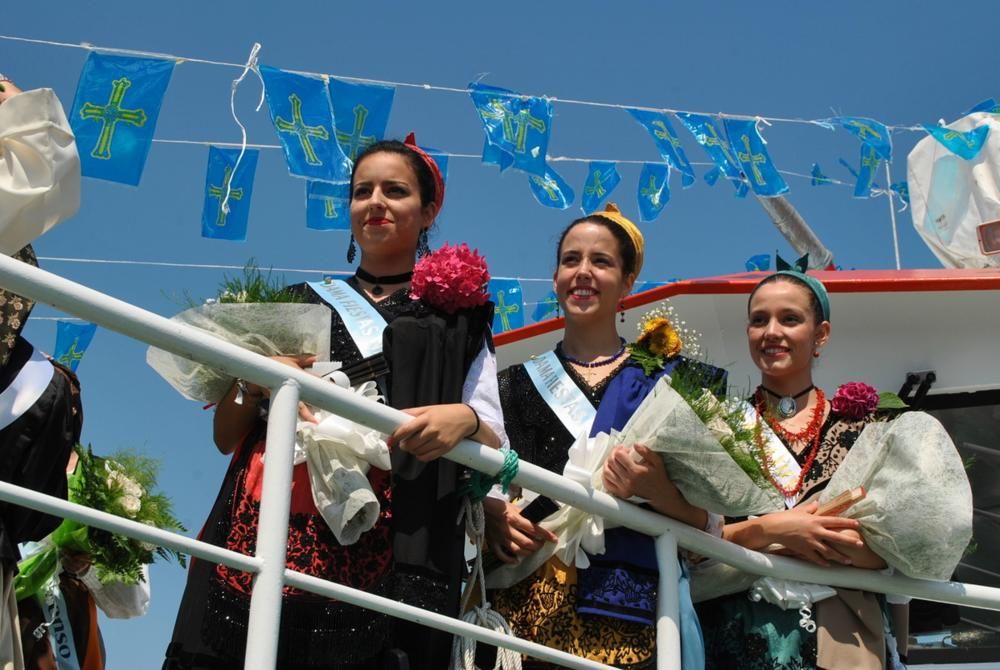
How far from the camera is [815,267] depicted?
9891 mm

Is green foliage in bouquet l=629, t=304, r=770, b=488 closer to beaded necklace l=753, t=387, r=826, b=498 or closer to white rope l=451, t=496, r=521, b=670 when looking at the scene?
beaded necklace l=753, t=387, r=826, b=498

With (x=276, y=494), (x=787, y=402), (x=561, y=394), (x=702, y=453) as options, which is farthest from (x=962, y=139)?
(x=276, y=494)

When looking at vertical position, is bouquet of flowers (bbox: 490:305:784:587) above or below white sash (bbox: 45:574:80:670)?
above

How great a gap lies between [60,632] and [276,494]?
6.81ft

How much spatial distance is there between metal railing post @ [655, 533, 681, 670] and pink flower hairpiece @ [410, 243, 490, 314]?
75 cm

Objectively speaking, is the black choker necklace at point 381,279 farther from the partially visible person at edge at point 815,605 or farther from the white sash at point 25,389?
the partially visible person at edge at point 815,605

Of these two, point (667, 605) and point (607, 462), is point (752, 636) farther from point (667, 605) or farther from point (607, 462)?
point (607, 462)

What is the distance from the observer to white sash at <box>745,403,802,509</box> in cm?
374

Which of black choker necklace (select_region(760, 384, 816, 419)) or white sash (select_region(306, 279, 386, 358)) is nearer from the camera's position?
white sash (select_region(306, 279, 386, 358))

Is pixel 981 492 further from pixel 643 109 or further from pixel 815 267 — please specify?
pixel 815 267

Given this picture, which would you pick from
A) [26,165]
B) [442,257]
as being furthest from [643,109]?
[26,165]

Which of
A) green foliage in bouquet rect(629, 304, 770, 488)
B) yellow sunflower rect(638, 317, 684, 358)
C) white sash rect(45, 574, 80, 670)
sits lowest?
white sash rect(45, 574, 80, 670)

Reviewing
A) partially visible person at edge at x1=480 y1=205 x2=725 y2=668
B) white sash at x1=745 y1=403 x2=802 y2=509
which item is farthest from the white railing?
white sash at x1=745 y1=403 x2=802 y2=509

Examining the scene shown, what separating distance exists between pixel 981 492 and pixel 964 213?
3.09m
